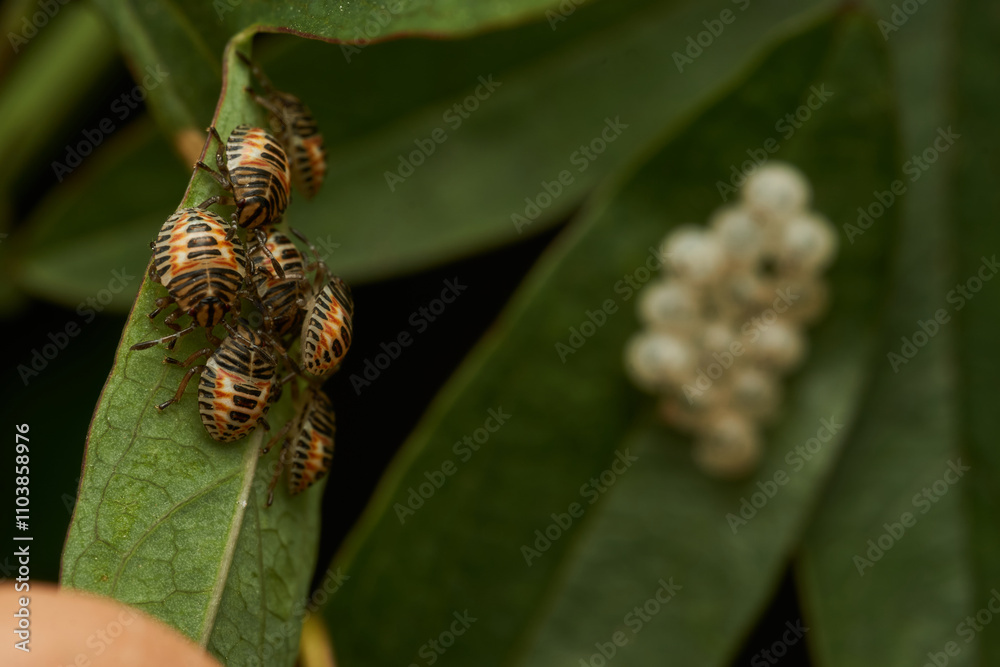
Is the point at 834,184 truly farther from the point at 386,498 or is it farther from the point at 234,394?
the point at 234,394

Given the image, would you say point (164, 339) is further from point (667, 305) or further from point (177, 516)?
point (667, 305)

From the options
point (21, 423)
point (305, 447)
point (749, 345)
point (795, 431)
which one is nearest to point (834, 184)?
point (749, 345)

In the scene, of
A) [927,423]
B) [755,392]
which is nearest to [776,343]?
[755,392]

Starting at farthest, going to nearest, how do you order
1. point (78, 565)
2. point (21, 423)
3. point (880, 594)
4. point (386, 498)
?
1. point (21, 423)
2. point (880, 594)
3. point (386, 498)
4. point (78, 565)

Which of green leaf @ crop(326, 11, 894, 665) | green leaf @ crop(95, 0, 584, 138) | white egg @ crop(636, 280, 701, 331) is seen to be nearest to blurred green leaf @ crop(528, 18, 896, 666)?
green leaf @ crop(326, 11, 894, 665)

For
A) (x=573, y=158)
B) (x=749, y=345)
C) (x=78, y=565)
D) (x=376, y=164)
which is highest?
(x=78, y=565)
